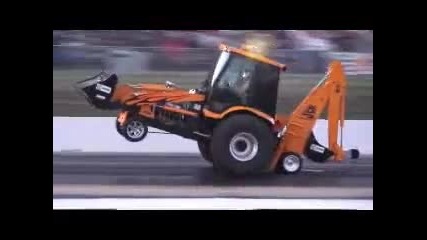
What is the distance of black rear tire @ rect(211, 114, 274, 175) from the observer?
7750 mm

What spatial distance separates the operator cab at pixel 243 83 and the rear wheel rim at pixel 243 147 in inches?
9.4

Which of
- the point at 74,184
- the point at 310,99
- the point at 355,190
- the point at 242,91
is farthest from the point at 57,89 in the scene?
the point at 355,190

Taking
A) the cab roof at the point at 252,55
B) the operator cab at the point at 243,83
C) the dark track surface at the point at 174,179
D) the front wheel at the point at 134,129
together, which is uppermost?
the cab roof at the point at 252,55

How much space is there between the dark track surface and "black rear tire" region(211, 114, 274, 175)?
77 mm

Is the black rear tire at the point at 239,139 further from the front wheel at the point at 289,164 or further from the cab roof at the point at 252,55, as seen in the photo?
the cab roof at the point at 252,55

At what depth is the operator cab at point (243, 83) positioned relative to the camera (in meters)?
7.74

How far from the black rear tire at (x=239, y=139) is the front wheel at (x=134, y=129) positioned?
533 mm

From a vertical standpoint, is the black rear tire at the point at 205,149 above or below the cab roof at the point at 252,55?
below

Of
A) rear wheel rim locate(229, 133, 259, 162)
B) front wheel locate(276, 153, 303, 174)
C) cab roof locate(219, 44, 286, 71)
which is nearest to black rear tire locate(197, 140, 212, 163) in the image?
rear wheel rim locate(229, 133, 259, 162)

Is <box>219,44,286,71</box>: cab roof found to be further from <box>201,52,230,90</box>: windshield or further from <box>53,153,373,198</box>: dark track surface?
<box>53,153,373,198</box>: dark track surface

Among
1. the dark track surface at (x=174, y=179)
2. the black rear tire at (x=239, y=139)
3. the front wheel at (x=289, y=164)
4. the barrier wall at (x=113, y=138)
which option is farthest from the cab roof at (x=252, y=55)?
the dark track surface at (x=174, y=179)

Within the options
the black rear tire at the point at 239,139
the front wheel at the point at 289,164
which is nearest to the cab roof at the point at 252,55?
the black rear tire at the point at 239,139

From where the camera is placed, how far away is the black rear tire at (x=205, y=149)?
776cm

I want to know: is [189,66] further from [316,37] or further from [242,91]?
[316,37]
